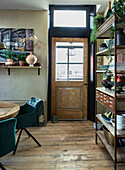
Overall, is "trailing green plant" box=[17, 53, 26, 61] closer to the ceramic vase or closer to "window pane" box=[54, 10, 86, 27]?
the ceramic vase

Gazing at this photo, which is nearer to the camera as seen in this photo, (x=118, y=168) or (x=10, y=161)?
(x=118, y=168)

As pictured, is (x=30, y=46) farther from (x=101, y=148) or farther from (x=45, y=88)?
(x=101, y=148)

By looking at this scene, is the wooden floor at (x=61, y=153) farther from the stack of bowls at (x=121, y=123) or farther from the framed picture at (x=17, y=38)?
the framed picture at (x=17, y=38)

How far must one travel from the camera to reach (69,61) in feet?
14.0

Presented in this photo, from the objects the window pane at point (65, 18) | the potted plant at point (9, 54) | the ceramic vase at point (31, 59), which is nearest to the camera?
the ceramic vase at point (31, 59)

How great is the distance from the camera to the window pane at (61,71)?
169 inches

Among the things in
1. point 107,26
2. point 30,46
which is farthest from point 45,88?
point 107,26

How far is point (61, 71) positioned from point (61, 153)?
2.30 metres

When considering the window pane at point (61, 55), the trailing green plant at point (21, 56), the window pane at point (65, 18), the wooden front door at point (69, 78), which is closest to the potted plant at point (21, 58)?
the trailing green plant at point (21, 56)

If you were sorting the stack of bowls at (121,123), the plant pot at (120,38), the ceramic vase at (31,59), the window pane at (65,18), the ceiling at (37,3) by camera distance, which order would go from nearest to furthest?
the plant pot at (120,38), the stack of bowls at (121,123), the ceiling at (37,3), the ceramic vase at (31,59), the window pane at (65,18)

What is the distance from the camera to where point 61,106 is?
4.36 metres

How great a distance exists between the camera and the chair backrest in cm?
166

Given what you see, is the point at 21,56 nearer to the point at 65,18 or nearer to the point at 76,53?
the point at 76,53

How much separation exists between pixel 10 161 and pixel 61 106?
7.33 ft
